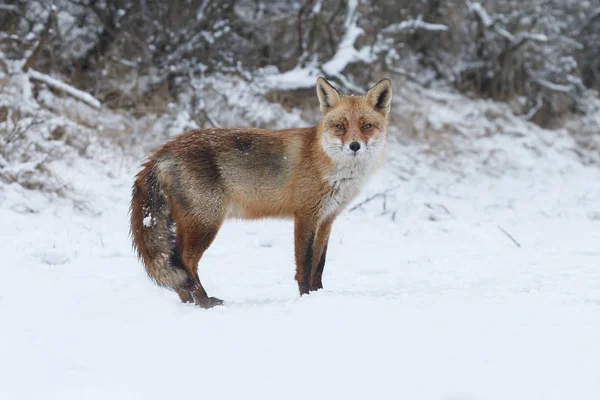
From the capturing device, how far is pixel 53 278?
4.54 metres

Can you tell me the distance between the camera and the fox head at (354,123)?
461 cm

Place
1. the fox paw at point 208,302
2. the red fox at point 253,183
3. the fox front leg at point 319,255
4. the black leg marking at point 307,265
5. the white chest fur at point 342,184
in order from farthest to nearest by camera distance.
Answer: the fox front leg at point 319,255, the white chest fur at point 342,184, the black leg marking at point 307,265, the red fox at point 253,183, the fox paw at point 208,302

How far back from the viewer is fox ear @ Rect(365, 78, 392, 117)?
4.91m

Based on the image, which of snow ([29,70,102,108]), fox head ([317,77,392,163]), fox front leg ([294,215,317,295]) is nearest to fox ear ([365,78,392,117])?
fox head ([317,77,392,163])

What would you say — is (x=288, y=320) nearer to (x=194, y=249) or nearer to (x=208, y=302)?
(x=208, y=302)

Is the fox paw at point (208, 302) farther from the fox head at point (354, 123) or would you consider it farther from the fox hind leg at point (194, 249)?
the fox head at point (354, 123)

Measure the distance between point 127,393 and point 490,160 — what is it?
10.7 meters

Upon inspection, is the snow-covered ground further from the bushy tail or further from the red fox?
the red fox

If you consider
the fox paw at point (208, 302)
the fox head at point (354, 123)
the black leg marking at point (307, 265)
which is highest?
the fox head at point (354, 123)

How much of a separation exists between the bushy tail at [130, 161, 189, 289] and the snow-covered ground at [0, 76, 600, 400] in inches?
8.1

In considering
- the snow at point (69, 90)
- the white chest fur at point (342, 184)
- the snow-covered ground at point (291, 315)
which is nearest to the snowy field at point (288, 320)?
the snow-covered ground at point (291, 315)

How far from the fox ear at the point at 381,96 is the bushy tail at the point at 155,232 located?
5.81 feet

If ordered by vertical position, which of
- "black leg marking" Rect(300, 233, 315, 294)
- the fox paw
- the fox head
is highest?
the fox head

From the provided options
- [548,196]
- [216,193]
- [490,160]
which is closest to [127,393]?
[216,193]
